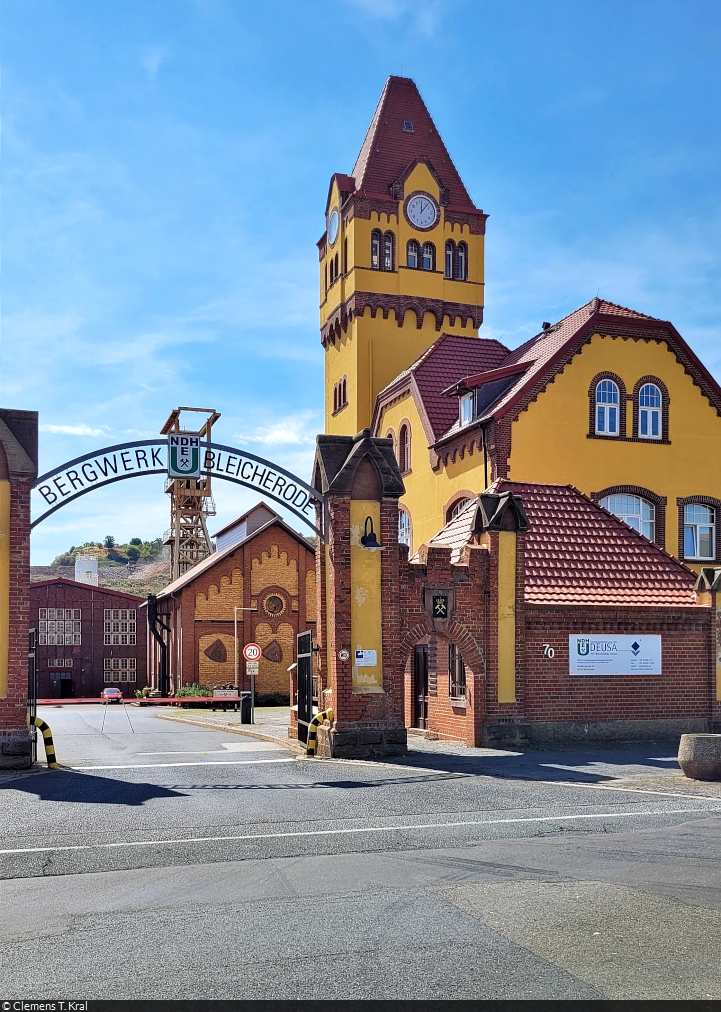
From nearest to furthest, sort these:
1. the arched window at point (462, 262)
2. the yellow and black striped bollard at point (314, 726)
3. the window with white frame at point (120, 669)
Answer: the yellow and black striped bollard at point (314, 726), the arched window at point (462, 262), the window with white frame at point (120, 669)

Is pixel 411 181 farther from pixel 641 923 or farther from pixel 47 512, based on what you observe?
pixel 641 923

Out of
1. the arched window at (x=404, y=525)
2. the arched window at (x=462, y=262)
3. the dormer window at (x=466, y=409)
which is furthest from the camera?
the arched window at (x=462, y=262)

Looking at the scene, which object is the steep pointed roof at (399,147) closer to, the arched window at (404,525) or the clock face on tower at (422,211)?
the clock face on tower at (422,211)

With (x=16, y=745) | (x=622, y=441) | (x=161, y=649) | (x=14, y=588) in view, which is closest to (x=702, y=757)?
(x=16, y=745)

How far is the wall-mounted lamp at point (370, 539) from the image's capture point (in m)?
18.3

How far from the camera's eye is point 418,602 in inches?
745

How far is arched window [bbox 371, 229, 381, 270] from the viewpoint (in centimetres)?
4566

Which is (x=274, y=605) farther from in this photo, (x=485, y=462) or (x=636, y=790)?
(x=636, y=790)

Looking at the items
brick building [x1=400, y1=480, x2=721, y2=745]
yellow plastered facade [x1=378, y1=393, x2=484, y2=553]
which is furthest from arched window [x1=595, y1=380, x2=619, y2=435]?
brick building [x1=400, y1=480, x2=721, y2=745]

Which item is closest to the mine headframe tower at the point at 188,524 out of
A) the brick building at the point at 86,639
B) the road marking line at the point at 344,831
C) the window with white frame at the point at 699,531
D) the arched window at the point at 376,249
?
the brick building at the point at 86,639

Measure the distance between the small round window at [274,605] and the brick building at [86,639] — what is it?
65.2 feet

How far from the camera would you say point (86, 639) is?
225ft

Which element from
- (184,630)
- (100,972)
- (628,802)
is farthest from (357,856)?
(184,630)

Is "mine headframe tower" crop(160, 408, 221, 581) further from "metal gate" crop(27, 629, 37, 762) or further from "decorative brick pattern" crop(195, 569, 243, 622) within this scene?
"metal gate" crop(27, 629, 37, 762)
